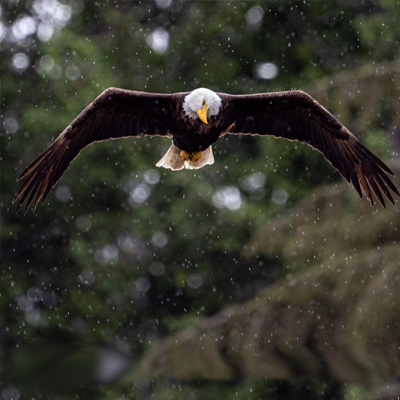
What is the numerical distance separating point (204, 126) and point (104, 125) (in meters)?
0.64

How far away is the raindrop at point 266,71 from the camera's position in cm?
1155

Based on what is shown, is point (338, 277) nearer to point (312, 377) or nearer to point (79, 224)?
point (312, 377)

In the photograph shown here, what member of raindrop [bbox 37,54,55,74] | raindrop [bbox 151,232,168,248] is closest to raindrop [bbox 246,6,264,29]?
raindrop [bbox 37,54,55,74]

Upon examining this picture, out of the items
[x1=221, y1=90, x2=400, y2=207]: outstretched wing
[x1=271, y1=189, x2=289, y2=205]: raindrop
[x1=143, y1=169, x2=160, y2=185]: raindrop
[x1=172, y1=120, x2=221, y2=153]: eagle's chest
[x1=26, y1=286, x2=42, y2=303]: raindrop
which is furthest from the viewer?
[x1=26, y1=286, x2=42, y2=303]: raindrop

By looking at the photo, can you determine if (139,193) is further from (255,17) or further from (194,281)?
(255,17)

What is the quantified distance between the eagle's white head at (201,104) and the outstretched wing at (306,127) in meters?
0.15

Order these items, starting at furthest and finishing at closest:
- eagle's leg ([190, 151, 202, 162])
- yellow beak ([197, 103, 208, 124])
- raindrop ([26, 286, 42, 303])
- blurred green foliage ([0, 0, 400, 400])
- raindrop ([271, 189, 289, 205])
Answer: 1. raindrop ([26, 286, 42, 303])
2. raindrop ([271, 189, 289, 205])
3. blurred green foliage ([0, 0, 400, 400])
4. eagle's leg ([190, 151, 202, 162])
5. yellow beak ([197, 103, 208, 124])

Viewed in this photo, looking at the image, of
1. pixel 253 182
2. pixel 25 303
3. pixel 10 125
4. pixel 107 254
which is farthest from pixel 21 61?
pixel 253 182

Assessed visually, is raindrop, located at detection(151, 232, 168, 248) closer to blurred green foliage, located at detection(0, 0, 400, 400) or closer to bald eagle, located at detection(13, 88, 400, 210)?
blurred green foliage, located at detection(0, 0, 400, 400)

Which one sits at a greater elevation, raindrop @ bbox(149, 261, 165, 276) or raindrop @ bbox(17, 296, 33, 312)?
raindrop @ bbox(17, 296, 33, 312)

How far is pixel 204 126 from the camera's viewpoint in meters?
5.52

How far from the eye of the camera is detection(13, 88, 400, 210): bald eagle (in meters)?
5.57

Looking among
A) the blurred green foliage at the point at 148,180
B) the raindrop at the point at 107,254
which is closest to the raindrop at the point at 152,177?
the blurred green foliage at the point at 148,180

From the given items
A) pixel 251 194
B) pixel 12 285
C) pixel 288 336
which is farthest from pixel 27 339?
pixel 288 336
